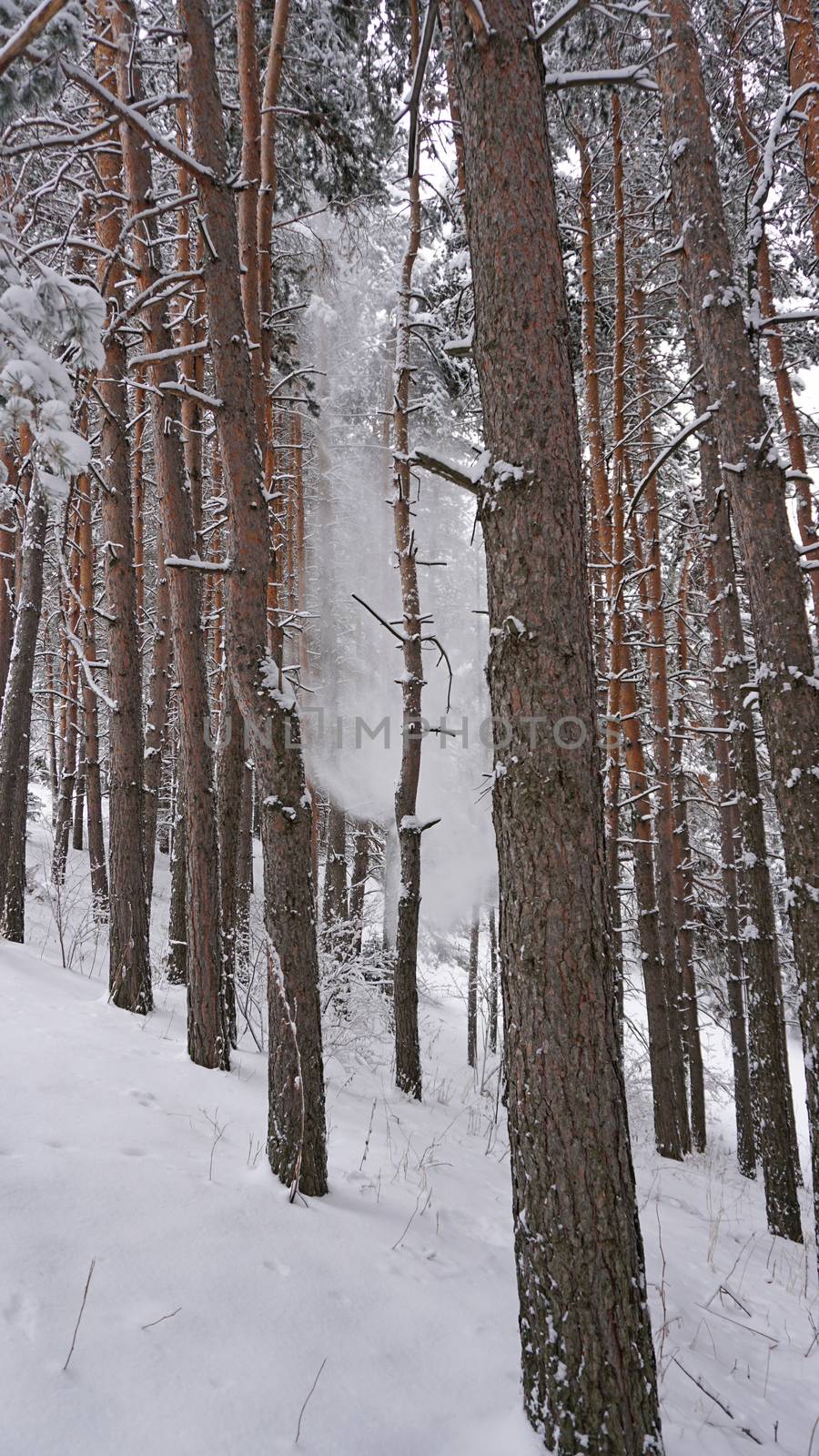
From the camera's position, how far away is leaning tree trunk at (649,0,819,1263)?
4.55 meters

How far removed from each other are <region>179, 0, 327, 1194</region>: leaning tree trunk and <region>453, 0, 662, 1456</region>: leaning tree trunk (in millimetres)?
1556

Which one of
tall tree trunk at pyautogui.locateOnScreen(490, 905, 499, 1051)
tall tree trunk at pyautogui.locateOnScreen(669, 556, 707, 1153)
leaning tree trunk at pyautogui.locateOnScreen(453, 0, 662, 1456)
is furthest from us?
tall tree trunk at pyautogui.locateOnScreen(490, 905, 499, 1051)

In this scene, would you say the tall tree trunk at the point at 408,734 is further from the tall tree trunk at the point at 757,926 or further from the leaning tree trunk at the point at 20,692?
the leaning tree trunk at the point at 20,692

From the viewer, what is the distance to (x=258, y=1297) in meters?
2.72

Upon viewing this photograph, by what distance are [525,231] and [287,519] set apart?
12.2m

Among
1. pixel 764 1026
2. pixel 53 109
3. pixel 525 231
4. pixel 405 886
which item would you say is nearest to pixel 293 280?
pixel 53 109

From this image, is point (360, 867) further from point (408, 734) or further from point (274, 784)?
point (274, 784)

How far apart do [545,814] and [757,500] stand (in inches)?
135

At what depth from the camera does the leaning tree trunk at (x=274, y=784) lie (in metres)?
3.81

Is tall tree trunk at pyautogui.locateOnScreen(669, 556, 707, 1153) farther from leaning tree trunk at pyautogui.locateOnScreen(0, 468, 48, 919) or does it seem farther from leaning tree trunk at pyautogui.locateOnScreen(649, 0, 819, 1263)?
leaning tree trunk at pyautogui.locateOnScreen(0, 468, 48, 919)

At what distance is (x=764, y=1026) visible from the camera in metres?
6.91

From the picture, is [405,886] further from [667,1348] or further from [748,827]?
[667,1348]

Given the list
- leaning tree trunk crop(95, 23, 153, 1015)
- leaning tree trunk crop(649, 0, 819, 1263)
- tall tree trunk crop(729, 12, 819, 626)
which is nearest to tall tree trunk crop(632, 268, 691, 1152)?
tall tree trunk crop(729, 12, 819, 626)

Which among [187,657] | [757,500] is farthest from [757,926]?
[187,657]
